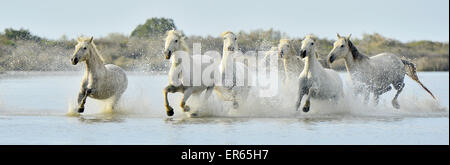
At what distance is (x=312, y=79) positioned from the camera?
13.7 meters

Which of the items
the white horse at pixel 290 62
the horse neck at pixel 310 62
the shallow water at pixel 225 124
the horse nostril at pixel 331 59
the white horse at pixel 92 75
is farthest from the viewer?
the horse nostril at pixel 331 59

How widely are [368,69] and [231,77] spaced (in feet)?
9.75

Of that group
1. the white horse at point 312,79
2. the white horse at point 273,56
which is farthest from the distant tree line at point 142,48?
the white horse at point 312,79

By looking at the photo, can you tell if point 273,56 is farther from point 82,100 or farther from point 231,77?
point 82,100

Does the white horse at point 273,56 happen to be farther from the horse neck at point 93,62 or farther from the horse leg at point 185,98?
the horse neck at point 93,62

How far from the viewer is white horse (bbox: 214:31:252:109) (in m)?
13.6

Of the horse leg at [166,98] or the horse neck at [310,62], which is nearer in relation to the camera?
the horse leg at [166,98]

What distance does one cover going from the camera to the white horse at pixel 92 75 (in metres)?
13.5

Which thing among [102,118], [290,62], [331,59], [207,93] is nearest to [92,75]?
[102,118]

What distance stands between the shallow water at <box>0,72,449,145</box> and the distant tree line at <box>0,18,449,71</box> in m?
3.42

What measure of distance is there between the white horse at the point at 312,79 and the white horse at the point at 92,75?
3.13 m

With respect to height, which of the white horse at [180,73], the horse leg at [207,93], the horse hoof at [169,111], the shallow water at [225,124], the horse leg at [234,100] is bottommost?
the shallow water at [225,124]
